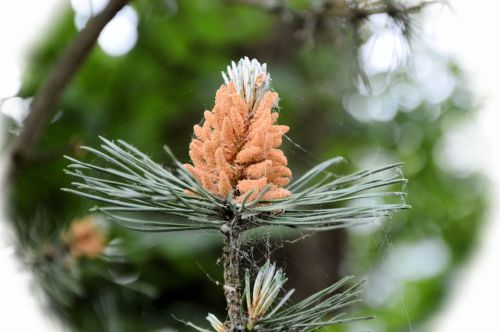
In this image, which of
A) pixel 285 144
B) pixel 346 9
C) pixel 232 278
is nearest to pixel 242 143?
pixel 232 278

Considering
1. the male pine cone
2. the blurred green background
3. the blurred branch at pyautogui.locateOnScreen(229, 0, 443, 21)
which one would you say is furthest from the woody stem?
the blurred branch at pyautogui.locateOnScreen(229, 0, 443, 21)

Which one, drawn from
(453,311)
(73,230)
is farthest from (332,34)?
(453,311)

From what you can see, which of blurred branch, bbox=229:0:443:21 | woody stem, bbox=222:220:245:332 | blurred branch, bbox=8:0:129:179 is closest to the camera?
woody stem, bbox=222:220:245:332

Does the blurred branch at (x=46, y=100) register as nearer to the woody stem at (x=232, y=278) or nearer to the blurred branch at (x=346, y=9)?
the blurred branch at (x=346, y=9)

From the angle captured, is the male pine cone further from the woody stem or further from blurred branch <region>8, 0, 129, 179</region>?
blurred branch <region>8, 0, 129, 179</region>

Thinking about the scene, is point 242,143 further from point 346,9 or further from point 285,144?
point 285,144

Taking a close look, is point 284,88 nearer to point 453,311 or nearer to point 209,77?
point 209,77
